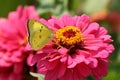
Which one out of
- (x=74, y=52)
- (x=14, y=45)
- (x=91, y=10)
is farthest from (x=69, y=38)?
(x=91, y=10)

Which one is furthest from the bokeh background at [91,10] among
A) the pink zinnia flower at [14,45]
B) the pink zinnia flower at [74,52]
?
the pink zinnia flower at [14,45]

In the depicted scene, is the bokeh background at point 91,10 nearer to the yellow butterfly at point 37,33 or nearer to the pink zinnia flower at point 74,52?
the pink zinnia flower at point 74,52

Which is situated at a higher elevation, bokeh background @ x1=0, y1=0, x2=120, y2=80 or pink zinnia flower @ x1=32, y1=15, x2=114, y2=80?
bokeh background @ x1=0, y1=0, x2=120, y2=80

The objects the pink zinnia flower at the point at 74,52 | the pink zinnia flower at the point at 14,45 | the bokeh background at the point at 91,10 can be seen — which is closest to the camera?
the pink zinnia flower at the point at 74,52

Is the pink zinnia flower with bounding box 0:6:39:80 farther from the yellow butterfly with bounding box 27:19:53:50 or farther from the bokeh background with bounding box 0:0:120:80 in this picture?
the yellow butterfly with bounding box 27:19:53:50

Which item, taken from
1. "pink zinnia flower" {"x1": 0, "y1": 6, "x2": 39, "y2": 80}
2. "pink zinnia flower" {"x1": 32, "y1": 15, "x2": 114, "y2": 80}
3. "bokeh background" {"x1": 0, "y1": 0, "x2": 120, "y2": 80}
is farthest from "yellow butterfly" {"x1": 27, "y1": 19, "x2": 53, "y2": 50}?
"pink zinnia flower" {"x1": 0, "y1": 6, "x2": 39, "y2": 80}

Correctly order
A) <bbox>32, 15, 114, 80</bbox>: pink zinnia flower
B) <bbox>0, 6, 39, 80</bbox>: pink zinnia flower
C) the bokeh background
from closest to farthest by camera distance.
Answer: <bbox>32, 15, 114, 80</bbox>: pink zinnia flower
<bbox>0, 6, 39, 80</bbox>: pink zinnia flower
the bokeh background
